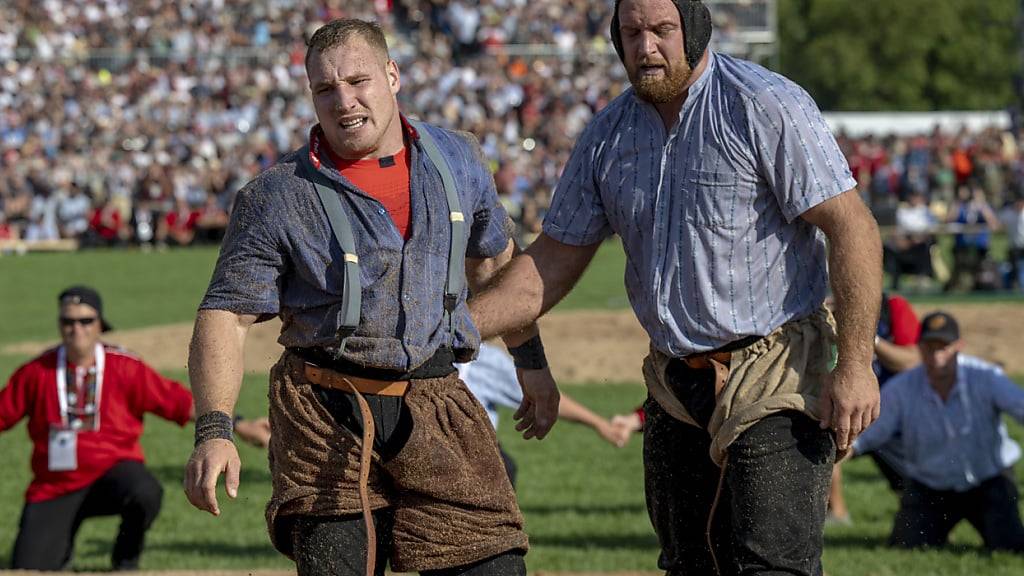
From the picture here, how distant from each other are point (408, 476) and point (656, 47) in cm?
140

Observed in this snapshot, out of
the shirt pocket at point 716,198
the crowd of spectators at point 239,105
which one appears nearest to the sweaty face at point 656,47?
the shirt pocket at point 716,198

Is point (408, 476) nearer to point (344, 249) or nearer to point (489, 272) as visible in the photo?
point (344, 249)

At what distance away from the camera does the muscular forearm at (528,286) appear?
488 centimetres

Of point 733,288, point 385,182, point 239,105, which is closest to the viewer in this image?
point 385,182

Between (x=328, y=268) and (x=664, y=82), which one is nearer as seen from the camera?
(x=328, y=268)

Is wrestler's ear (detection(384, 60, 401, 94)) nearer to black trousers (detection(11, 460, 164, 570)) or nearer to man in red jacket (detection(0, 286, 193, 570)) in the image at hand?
man in red jacket (detection(0, 286, 193, 570))

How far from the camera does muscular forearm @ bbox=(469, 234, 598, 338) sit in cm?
488

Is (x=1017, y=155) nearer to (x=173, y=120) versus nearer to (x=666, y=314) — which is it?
(x=173, y=120)

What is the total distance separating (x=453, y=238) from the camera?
450 centimetres

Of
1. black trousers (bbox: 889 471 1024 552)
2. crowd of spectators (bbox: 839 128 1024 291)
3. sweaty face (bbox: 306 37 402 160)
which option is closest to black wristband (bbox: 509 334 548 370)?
sweaty face (bbox: 306 37 402 160)

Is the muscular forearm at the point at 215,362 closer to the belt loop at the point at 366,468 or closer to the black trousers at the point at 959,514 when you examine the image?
the belt loop at the point at 366,468

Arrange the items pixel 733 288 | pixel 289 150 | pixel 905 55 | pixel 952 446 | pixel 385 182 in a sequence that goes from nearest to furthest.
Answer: pixel 385 182 < pixel 733 288 < pixel 952 446 < pixel 289 150 < pixel 905 55

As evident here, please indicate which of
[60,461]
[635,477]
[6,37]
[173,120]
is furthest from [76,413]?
[6,37]

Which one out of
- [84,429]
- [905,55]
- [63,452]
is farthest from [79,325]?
[905,55]
